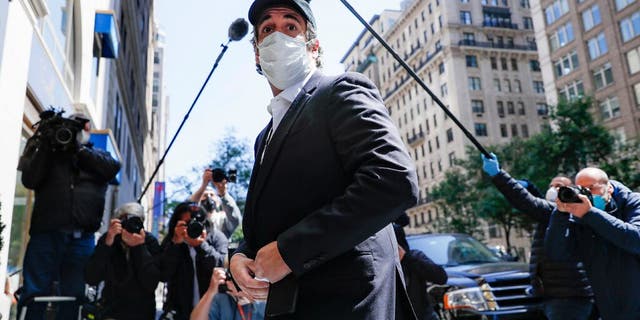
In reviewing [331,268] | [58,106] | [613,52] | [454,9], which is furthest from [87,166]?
[454,9]

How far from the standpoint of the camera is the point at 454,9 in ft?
230

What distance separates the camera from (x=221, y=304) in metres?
4.45

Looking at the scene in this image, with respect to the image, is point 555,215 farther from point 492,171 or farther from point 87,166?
point 87,166

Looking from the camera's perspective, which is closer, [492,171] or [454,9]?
[492,171]

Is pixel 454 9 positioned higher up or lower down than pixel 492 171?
higher up

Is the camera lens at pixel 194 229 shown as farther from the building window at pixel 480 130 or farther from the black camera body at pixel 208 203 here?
the building window at pixel 480 130

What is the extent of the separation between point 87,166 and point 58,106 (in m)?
Result: 5.69

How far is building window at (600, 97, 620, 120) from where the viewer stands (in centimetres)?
4140

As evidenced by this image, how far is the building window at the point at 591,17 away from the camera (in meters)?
43.7

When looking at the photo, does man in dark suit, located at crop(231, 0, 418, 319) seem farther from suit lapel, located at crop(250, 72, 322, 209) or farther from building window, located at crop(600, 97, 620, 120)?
building window, located at crop(600, 97, 620, 120)

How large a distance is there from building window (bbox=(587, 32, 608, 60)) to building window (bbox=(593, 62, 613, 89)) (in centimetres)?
127

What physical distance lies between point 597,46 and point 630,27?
11.7 feet

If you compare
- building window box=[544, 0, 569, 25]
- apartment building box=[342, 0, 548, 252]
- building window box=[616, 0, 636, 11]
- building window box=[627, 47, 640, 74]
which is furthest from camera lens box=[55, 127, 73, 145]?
apartment building box=[342, 0, 548, 252]

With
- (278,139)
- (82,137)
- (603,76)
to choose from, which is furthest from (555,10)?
Result: (278,139)
